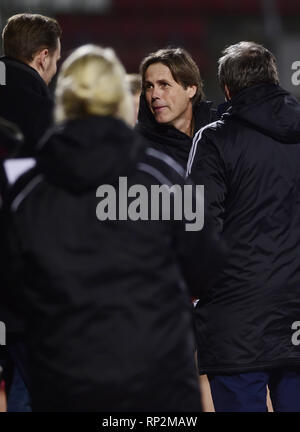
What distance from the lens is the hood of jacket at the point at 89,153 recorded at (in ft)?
7.23

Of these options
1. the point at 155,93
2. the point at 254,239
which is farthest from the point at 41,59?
the point at 254,239

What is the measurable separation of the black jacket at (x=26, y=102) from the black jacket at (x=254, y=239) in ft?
2.05

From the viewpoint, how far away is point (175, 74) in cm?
413

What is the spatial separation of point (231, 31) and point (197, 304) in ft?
75.5

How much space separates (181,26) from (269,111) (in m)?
24.1

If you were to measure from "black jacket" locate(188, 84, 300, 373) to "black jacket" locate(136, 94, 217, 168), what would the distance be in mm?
603

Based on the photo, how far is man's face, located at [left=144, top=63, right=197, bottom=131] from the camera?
160 inches

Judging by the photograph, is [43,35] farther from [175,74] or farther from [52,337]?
[52,337]

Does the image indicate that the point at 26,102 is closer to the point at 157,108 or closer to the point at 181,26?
the point at 157,108

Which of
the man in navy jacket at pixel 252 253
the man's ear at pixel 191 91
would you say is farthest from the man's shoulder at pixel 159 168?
the man's ear at pixel 191 91

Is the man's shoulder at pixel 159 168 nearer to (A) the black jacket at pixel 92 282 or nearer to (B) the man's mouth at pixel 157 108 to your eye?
(A) the black jacket at pixel 92 282

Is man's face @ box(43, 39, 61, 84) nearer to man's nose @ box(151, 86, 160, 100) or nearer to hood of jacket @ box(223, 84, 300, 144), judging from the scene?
man's nose @ box(151, 86, 160, 100)

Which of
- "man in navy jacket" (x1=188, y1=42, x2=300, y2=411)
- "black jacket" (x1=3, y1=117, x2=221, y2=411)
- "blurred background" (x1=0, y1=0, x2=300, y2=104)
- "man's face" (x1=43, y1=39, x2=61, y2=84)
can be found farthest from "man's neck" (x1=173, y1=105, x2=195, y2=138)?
"blurred background" (x1=0, y1=0, x2=300, y2=104)
